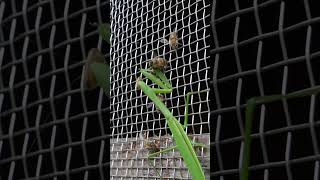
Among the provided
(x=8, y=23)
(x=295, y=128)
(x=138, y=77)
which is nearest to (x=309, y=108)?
(x=295, y=128)

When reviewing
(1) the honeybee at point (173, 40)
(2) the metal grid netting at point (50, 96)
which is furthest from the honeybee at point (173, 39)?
(2) the metal grid netting at point (50, 96)

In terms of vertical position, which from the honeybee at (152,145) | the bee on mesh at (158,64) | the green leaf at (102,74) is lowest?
the honeybee at (152,145)

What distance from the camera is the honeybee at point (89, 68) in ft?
1.80

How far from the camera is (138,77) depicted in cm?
65

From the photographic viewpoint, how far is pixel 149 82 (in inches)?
25.2

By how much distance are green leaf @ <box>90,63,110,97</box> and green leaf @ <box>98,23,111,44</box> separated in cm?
4

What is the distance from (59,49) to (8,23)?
0.11m

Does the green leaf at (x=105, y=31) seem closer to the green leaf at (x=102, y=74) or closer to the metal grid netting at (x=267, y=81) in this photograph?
the green leaf at (x=102, y=74)

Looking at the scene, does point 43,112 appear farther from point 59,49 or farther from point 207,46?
point 207,46

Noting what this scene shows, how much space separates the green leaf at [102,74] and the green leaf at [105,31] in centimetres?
4

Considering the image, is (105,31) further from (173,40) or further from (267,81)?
(267,81)

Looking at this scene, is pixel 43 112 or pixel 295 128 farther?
pixel 43 112

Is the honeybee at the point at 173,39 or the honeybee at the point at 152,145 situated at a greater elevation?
the honeybee at the point at 173,39

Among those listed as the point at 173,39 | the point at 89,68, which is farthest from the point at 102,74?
the point at 173,39
